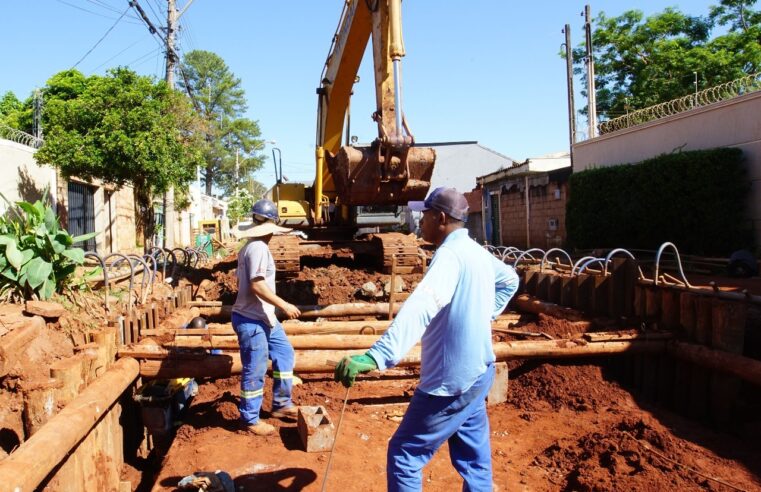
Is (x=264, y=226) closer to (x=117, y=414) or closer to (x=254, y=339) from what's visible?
(x=254, y=339)

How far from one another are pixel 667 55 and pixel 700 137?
12721mm

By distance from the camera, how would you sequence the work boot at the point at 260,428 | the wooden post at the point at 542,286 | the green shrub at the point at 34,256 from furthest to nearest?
the wooden post at the point at 542,286 → the green shrub at the point at 34,256 → the work boot at the point at 260,428

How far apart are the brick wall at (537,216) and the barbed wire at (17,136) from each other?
15751mm

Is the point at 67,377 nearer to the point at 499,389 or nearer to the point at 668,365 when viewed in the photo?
the point at 499,389

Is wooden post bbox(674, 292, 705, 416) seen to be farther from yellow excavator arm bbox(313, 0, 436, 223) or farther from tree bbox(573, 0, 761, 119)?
tree bbox(573, 0, 761, 119)

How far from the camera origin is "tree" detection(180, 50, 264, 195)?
53156 millimetres

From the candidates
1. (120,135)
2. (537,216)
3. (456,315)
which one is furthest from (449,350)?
(537,216)

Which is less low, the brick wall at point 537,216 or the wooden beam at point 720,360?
the brick wall at point 537,216

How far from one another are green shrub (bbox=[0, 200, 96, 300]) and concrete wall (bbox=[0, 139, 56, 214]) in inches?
374

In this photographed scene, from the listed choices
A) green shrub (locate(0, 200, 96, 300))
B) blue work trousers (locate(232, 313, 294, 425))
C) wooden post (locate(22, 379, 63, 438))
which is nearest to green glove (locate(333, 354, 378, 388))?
blue work trousers (locate(232, 313, 294, 425))

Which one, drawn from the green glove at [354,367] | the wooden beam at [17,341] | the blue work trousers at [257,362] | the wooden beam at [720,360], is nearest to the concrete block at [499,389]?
the wooden beam at [720,360]

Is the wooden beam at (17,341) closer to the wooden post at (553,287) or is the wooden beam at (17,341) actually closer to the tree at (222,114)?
the wooden post at (553,287)

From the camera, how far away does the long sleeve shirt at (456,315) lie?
277 centimetres

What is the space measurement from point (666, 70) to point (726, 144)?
45.2 ft
